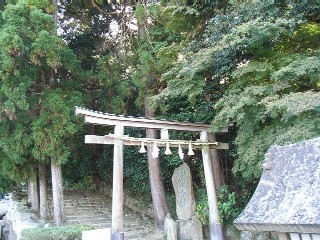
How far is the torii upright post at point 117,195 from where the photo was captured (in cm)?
743

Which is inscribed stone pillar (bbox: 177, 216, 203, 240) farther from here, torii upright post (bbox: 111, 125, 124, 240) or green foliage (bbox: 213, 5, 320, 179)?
green foliage (bbox: 213, 5, 320, 179)

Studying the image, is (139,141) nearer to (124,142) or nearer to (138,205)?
(124,142)

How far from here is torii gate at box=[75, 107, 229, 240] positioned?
7570mm

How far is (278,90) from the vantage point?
6.82 metres

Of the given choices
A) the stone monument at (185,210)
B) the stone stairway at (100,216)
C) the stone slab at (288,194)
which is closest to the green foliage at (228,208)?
the stone monument at (185,210)

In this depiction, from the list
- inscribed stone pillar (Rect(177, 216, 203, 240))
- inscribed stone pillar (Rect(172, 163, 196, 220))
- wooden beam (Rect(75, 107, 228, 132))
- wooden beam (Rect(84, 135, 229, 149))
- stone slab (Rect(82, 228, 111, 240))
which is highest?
wooden beam (Rect(75, 107, 228, 132))

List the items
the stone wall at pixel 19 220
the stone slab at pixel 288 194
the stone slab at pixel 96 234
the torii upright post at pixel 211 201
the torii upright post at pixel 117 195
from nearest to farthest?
the stone slab at pixel 288 194, the stone slab at pixel 96 234, the torii upright post at pixel 117 195, the torii upright post at pixel 211 201, the stone wall at pixel 19 220

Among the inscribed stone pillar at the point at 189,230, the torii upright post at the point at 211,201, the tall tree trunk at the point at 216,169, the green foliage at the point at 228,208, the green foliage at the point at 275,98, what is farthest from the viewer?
the tall tree trunk at the point at 216,169

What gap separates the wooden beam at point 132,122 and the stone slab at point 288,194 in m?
4.62

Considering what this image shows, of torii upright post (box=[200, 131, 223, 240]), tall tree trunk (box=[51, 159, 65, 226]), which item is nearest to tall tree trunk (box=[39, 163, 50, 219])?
tall tree trunk (box=[51, 159, 65, 226])

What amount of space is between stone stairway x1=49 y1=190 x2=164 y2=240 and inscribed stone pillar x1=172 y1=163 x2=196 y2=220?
1310mm

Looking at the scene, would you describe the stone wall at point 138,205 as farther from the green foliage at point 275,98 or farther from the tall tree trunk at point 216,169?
the green foliage at point 275,98

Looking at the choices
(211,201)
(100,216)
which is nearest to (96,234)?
(211,201)

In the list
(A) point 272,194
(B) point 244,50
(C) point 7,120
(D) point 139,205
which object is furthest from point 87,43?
(A) point 272,194
